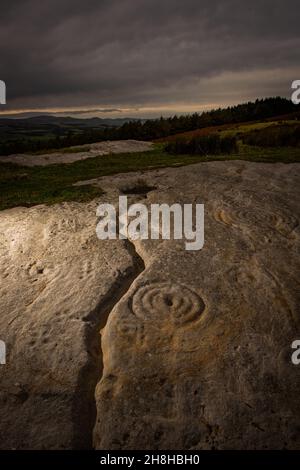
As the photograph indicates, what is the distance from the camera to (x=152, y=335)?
436cm

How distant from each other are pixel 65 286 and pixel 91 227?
66.4 inches

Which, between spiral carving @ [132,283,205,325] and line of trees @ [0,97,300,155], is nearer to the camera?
spiral carving @ [132,283,205,325]

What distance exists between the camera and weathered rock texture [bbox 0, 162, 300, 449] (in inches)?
135

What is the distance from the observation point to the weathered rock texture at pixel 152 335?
3434 mm

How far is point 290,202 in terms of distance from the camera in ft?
25.1

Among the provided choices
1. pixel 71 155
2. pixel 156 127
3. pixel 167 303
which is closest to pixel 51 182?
pixel 167 303

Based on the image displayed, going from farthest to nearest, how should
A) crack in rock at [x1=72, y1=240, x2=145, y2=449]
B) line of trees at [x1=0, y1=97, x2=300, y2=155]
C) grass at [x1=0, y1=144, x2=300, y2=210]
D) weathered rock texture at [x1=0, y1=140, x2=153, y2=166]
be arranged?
line of trees at [x1=0, y1=97, x2=300, y2=155] < weathered rock texture at [x1=0, y1=140, x2=153, y2=166] < grass at [x1=0, y1=144, x2=300, y2=210] < crack in rock at [x1=72, y1=240, x2=145, y2=449]

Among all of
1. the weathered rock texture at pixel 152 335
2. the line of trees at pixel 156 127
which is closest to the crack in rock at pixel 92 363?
the weathered rock texture at pixel 152 335

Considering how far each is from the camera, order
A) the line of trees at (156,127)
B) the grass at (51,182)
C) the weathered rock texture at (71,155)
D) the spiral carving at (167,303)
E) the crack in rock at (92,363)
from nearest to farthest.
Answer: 1. the crack in rock at (92,363)
2. the spiral carving at (167,303)
3. the grass at (51,182)
4. the weathered rock texture at (71,155)
5. the line of trees at (156,127)

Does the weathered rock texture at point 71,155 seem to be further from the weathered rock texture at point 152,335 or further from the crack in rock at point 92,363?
the crack in rock at point 92,363

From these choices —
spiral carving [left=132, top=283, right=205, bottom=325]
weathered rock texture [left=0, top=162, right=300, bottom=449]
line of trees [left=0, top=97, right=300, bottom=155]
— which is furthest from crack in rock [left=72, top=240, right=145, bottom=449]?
line of trees [left=0, top=97, right=300, bottom=155]

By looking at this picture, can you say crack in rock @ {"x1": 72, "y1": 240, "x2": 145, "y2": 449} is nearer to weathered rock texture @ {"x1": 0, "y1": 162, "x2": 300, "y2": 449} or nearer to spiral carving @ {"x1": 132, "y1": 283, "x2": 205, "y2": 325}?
weathered rock texture @ {"x1": 0, "y1": 162, "x2": 300, "y2": 449}

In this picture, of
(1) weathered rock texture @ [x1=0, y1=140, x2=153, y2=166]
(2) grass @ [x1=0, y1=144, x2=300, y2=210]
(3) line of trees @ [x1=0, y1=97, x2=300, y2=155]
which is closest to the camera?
(2) grass @ [x1=0, y1=144, x2=300, y2=210]

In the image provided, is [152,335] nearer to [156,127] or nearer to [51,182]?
[51,182]
